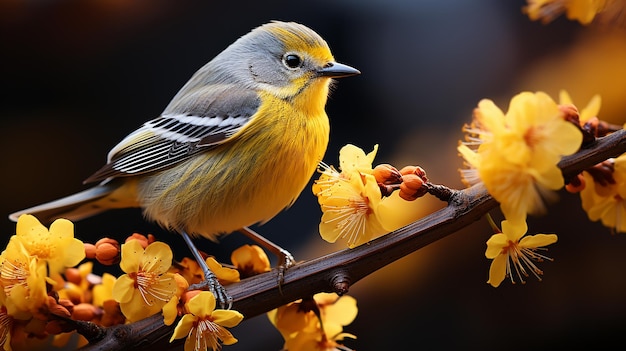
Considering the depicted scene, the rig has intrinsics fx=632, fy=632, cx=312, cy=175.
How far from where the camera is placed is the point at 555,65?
4.84ft

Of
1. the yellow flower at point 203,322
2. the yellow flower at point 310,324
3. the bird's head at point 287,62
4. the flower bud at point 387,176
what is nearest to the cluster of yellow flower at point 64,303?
Answer: the yellow flower at point 203,322

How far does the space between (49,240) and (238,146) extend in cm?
33

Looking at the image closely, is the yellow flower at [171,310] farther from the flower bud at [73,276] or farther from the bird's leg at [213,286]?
the flower bud at [73,276]

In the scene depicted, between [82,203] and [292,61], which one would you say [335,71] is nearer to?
[292,61]

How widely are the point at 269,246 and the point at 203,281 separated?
20 cm

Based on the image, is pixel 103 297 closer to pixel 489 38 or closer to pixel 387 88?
pixel 387 88

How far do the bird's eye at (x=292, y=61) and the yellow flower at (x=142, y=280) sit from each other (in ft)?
1.24

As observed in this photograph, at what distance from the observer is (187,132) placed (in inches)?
40.0

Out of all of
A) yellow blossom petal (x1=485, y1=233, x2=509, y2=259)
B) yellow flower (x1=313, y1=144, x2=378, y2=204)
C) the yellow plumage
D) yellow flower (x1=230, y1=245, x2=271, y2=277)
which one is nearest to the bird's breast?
the yellow plumage

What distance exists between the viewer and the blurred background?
1.37 meters

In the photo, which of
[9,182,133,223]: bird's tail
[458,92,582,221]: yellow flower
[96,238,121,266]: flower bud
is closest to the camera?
[458,92,582,221]: yellow flower

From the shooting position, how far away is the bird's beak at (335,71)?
3.00 feet

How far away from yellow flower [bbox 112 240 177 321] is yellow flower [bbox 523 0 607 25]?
538 mm

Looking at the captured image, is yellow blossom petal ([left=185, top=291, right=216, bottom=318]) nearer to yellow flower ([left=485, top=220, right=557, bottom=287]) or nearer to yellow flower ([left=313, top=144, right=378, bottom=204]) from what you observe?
yellow flower ([left=313, top=144, right=378, bottom=204])
